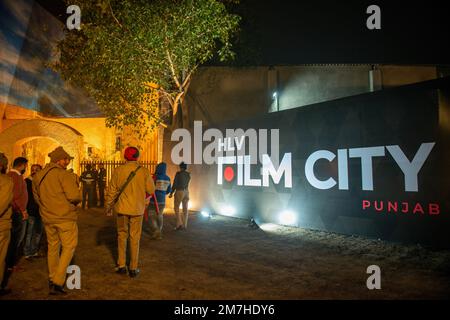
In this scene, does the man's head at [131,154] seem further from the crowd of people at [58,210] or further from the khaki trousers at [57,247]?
the khaki trousers at [57,247]

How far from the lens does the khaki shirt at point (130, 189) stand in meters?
4.92

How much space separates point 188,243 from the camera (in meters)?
7.45

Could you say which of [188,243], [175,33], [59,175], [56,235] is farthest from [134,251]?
[175,33]

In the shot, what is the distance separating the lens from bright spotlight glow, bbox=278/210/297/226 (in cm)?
911

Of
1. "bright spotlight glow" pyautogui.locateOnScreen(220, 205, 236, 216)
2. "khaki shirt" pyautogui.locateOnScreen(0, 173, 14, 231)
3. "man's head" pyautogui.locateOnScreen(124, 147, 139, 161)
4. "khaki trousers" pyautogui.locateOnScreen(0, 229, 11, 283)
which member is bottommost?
"bright spotlight glow" pyautogui.locateOnScreen(220, 205, 236, 216)

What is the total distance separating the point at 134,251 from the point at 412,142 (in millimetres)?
6035

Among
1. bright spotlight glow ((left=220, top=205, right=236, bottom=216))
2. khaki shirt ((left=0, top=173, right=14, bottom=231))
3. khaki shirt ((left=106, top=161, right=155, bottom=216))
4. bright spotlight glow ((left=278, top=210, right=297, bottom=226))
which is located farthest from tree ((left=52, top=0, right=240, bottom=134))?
khaki shirt ((left=0, top=173, right=14, bottom=231))

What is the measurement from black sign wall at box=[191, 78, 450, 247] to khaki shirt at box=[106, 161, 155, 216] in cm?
503

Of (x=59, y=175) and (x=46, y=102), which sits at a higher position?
(x=46, y=102)

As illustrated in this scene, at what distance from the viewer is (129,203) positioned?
16.1 ft

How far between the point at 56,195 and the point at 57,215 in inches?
10.8

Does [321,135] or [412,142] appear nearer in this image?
[412,142]

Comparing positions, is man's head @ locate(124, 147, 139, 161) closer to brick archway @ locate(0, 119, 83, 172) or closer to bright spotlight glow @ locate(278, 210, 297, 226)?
bright spotlight glow @ locate(278, 210, 297, 226)

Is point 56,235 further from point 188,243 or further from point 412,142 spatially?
point 412,142
